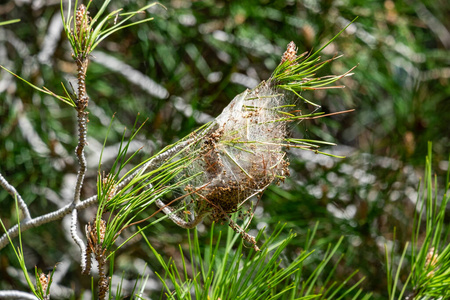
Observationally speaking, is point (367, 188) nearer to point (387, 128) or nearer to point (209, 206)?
point (387, 128)

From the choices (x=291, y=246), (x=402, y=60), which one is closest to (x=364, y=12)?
(x=402, y=60)

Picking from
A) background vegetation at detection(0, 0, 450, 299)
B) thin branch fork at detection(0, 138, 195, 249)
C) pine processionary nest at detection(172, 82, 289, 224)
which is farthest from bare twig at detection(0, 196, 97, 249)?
background vegetation at detection(0, 0, 450, 299)

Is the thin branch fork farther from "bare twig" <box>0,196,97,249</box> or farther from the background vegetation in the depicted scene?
the background vegetation

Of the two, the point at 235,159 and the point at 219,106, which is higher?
the point at 235,159

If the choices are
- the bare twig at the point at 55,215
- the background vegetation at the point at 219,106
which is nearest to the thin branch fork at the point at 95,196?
the bare twig at the point at 55,215

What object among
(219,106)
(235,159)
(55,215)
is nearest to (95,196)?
(55,215)

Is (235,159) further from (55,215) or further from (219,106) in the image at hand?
(219,106)

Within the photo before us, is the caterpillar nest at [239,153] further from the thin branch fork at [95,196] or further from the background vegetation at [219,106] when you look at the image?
the background vegetation at [219,106]

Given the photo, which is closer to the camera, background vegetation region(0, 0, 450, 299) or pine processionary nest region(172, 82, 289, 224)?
pine processionary nest region(172, 82, 289, 224)

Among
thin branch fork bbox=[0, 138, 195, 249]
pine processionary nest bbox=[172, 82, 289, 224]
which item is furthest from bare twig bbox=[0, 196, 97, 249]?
pine processionary nest bbox=[172, 82, 289, 224]
